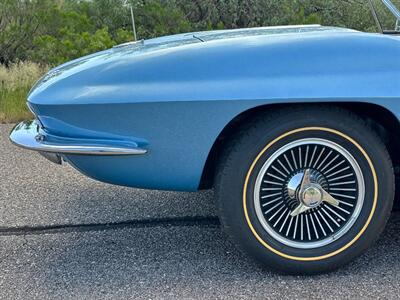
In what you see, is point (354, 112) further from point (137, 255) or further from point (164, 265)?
point (137, 255)

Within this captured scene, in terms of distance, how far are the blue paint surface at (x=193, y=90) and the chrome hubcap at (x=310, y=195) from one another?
314mm

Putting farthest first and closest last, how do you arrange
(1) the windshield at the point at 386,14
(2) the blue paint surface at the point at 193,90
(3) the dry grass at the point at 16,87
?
(3) the dry grass at the point at 16,87 → (1) the windshield at the point at 386,14 → (2) the blue paint surface at the point at 193,90

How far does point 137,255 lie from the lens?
3.08 m

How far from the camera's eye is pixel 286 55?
257 centimetres

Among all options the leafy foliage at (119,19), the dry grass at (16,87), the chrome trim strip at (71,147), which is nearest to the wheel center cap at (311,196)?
the chrome trim strip at (71,147)

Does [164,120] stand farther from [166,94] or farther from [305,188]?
[305,188]

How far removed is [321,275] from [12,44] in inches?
300

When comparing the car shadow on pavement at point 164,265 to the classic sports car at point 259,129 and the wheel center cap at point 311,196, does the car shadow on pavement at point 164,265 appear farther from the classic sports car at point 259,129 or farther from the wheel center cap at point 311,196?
the wheel center cap at point 311,196

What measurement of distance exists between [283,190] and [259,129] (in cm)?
36

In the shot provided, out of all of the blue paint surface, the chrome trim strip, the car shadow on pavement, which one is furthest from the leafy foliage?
the blue paint surface

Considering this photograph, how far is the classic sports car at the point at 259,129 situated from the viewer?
2.55 metres

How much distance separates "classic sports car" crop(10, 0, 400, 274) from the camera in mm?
2553

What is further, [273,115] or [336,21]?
[336,21]

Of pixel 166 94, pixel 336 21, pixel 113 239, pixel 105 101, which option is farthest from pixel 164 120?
pixel 336 21
